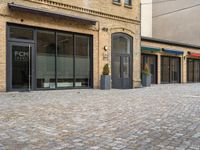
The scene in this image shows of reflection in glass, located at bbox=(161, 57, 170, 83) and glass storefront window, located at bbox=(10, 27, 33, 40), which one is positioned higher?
glass storefront window, located at bbox=(10, 27, 33, 40)

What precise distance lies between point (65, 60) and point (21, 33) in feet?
9.32

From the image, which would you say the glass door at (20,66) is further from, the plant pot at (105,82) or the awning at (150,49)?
the awning at (150,49)

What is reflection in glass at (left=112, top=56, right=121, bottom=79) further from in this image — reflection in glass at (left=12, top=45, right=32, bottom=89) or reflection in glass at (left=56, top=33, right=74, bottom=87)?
reflection in glass at (left=12, top=45, right=32, bottom=89)

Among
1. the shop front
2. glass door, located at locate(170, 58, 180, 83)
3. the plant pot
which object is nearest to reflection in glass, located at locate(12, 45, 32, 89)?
the plant pot

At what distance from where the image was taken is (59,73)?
14711 mm

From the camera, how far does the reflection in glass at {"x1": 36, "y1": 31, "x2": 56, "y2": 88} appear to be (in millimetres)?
13914

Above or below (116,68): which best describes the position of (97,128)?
below

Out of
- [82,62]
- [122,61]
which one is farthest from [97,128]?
[122,61]

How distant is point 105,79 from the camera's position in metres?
16.1

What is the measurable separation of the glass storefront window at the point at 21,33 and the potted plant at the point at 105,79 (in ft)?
15.7

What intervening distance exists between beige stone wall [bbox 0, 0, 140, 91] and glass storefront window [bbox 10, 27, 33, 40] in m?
0.38

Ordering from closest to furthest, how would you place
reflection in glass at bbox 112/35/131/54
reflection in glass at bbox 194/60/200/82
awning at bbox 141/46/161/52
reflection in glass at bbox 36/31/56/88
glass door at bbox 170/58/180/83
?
reflection in glass at bbox 36/31/56/88, reflection in glass at bbox 112/35/131/54, awning at bbox 141/46/161/52, glass door at bbox 170/58/180/83, reflection in glass at bbox 194/60/200/82

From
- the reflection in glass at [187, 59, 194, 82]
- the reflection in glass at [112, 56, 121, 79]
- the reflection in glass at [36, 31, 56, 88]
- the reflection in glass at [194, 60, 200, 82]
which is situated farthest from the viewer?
the reflection in glass at [194, 60, 200, 82]

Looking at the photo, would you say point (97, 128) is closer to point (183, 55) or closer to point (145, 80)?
point (145, 80)
